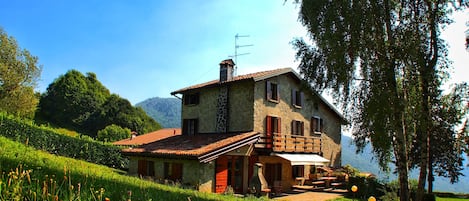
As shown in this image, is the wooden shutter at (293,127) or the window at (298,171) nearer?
the wooden shutter at (293,127)

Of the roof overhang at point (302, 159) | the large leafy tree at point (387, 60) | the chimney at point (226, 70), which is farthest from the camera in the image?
the chimney at point (226, 70)

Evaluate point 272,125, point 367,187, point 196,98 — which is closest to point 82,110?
point 196,98

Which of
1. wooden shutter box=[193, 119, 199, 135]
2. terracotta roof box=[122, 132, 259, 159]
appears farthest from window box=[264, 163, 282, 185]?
wooden shutter box=[193, 119, 199, 135]

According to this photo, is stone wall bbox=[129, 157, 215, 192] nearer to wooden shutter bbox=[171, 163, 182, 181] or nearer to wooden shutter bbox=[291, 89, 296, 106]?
wooden shutter bbox=[171, 163, 182, 181]

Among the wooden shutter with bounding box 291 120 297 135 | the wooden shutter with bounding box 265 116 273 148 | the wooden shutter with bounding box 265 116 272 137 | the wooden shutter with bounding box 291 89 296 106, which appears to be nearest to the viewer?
the wooden shutter with bounding box 265 116 273 148

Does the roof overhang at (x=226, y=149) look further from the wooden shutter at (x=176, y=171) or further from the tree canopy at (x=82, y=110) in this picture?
the tree canopy at (x=82, y=110)

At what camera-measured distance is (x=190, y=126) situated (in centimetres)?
2861

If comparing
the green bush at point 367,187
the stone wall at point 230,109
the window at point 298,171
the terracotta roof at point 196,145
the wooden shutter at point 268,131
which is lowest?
the green bush at point 367,187

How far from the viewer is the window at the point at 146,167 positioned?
79.8 ft

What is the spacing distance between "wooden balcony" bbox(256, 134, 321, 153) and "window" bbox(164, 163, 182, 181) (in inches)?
207

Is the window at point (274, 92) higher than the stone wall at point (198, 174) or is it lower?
higher

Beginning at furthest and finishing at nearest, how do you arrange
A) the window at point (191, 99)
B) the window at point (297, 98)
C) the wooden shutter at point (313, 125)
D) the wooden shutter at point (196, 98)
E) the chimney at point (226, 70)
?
the wooden shutter at point (313, 125), the window at point (191, 99), the wooden shutter at point (196, 98), the window at point (297, 98), the chimney at point (226, 70)

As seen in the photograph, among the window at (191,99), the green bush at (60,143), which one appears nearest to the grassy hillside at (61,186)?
the green bush at (60,143)

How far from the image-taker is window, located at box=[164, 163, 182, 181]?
70.8 feet
